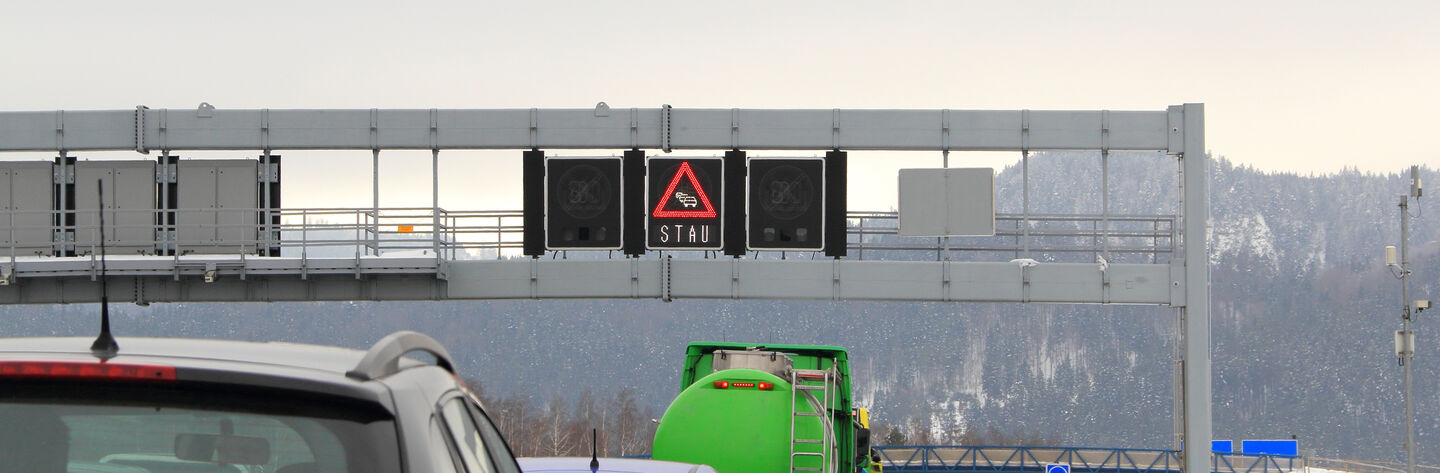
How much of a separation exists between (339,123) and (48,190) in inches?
257

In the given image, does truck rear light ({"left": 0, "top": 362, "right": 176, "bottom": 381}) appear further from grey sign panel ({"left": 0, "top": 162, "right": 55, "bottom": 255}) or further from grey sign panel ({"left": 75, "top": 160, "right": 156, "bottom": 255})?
grey sign panel ({"left": 0, "top": 162, "right": 55, "bottom": 255})

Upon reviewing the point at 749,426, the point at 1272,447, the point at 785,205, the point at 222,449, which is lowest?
the point at 1272,447

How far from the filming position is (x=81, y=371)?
3.17 meters

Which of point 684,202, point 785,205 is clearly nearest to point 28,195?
point 684,202

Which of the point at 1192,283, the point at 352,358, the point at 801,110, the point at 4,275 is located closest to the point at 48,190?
the point at 4,275

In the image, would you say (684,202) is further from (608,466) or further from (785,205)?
(608,466)

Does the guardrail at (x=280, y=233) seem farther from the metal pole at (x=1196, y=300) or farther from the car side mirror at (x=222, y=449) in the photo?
the car side mirror at (x=222, y=449)

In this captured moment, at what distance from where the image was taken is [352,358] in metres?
3.74

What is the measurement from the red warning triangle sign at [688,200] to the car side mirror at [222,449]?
25782 millimetres

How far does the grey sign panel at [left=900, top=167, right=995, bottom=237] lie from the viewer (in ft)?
97.0

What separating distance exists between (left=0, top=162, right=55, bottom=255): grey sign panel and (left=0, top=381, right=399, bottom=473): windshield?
29745 millimetres

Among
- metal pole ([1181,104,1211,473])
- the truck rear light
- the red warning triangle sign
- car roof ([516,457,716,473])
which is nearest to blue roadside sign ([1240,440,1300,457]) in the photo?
metal pole ([1181,104,1211,473])

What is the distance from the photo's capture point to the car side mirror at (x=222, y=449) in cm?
328

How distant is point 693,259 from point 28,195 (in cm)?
1336
